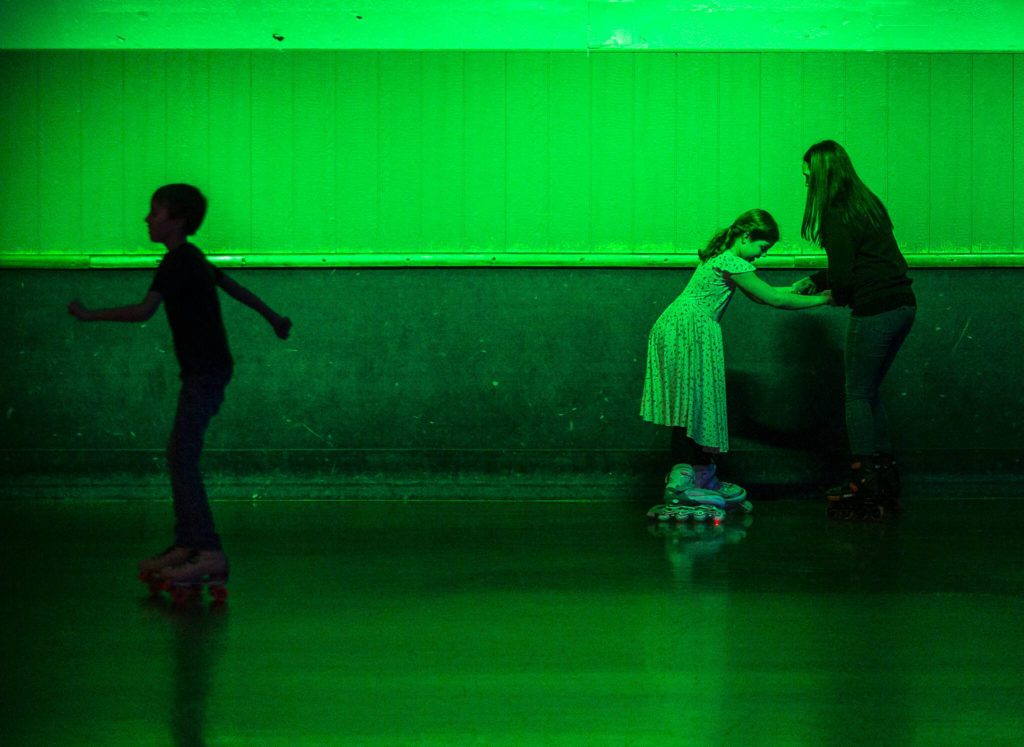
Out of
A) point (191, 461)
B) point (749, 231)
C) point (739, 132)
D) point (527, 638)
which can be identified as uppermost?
point (739, 132)

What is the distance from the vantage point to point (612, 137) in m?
5.55

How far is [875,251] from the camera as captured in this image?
4801mm

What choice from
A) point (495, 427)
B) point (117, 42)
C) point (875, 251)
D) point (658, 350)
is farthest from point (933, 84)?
point (117, 42)

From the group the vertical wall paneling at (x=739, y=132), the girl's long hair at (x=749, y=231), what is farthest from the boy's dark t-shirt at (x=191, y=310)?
the vertical wall paneling at (x=739, y=132)

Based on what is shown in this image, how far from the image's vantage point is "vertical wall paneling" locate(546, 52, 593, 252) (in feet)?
18.2

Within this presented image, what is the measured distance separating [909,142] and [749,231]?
1.32 m

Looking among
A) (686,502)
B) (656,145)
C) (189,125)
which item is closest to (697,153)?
(656,145)

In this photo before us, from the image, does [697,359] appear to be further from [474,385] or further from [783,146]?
[783,146]

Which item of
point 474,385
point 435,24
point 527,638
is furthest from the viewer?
point 474,385

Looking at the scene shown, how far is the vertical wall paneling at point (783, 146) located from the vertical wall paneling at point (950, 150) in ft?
1.69

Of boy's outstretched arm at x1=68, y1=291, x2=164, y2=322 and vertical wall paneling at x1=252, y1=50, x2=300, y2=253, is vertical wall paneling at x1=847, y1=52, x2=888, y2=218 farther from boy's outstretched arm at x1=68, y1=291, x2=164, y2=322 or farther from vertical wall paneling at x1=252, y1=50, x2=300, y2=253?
boy's outstretched arm at x1=68, y1=291, x2=164, y2=322

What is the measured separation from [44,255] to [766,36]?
143 inches

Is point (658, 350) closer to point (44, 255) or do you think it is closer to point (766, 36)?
point (766, 36)

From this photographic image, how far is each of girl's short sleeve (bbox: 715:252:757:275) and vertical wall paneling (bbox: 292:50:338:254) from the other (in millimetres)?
1911
